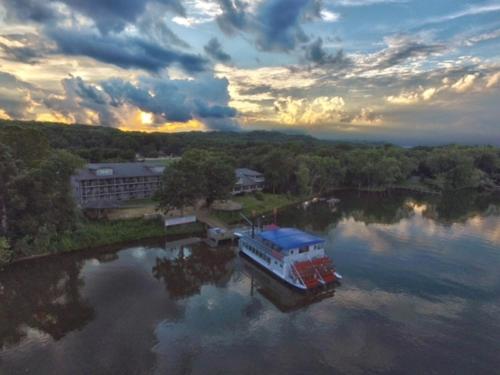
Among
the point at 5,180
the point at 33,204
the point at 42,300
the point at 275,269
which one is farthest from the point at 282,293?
the point at 5,180

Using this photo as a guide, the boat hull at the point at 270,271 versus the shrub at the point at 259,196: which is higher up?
the shrub at the point at 259,196

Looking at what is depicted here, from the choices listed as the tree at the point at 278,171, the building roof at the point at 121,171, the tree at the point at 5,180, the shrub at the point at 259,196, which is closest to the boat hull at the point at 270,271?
the tree at the point at 5,180

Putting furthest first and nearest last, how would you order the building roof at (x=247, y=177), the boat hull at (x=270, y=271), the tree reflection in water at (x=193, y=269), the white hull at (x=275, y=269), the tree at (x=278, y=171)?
the tree at (x=278, y=171), the building roof at (x=247, y=177), the tree reflection in water at (x=193, y=269), the white hull at (x=275, y=269), the boat hull at (x=270, y=271)

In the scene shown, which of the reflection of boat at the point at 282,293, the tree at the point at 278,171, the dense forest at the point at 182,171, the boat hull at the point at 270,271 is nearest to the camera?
the reflection of boat at the point at 282,293

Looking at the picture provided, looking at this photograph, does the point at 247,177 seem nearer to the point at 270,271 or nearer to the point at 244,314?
the point at 270,271

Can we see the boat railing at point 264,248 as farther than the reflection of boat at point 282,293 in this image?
Yes

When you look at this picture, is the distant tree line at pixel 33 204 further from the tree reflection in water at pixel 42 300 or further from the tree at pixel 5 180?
the tree reflection in water at pixel 42 300
